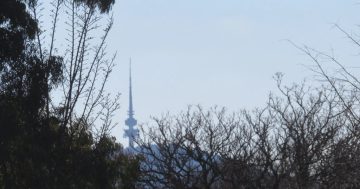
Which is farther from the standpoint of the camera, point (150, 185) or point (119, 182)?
point (150, 185)

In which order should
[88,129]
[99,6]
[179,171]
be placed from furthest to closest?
[179,171] < [99,6] < [88,129]

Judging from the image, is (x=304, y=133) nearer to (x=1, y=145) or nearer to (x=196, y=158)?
(x=196, y=158)

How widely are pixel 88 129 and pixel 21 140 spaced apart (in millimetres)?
1814

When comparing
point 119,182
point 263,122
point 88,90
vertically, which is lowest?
point 119,182

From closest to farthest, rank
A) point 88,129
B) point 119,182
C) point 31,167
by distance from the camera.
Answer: point 31,167
point 119,182
point 88,129

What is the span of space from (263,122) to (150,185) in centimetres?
492

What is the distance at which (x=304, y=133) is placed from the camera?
20.2m

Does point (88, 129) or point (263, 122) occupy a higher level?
point (263, 122)

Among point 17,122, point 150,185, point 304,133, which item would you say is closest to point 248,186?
point 304,133

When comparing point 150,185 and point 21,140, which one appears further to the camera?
point 150,185

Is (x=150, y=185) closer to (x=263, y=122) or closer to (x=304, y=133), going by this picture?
(x=263, y=122)

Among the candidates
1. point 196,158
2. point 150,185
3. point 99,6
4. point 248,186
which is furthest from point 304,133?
point 99,6

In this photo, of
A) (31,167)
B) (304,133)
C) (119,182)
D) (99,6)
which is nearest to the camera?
(31,167)

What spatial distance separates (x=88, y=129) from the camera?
1350 centimetres
